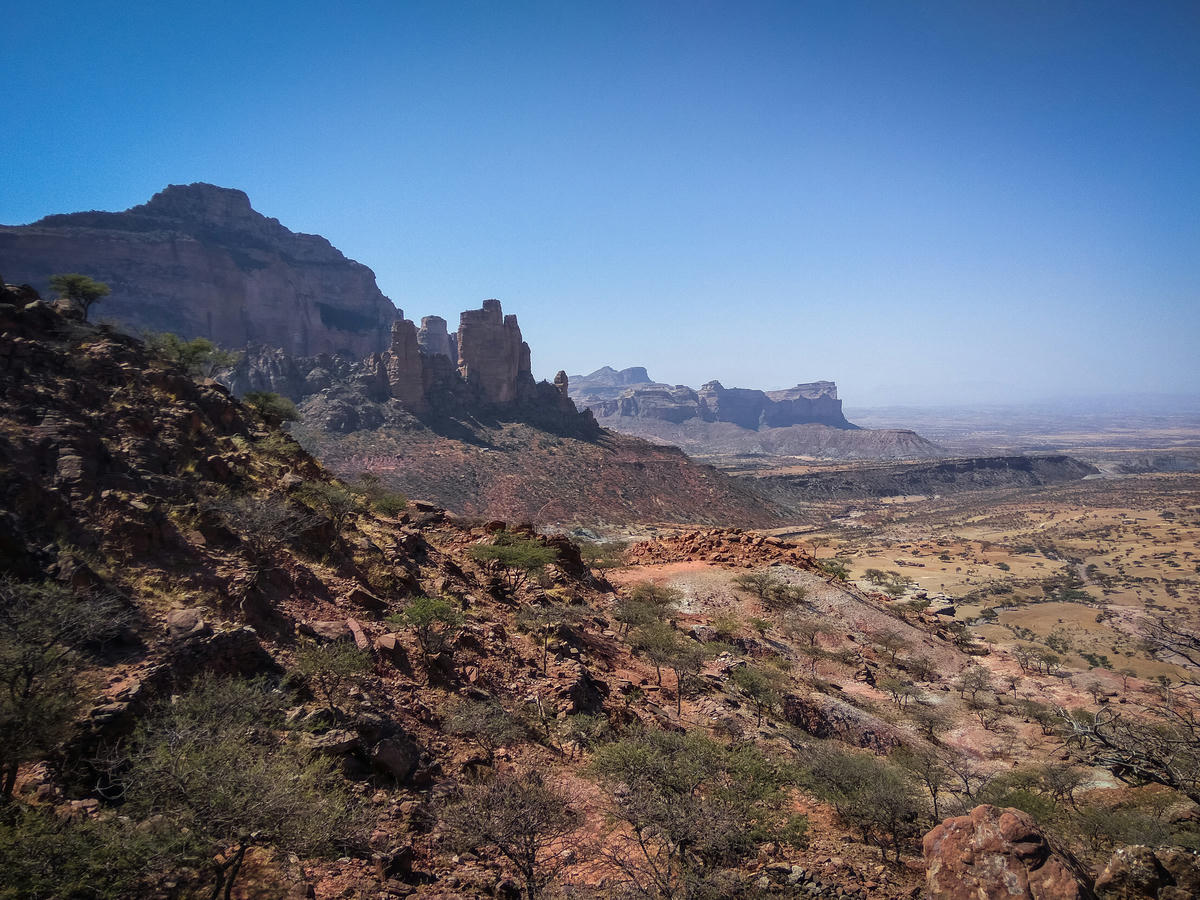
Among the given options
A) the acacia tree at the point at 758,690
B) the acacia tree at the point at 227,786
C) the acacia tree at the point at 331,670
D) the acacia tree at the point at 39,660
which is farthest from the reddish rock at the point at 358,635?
the acacia tree at the point at 758,690

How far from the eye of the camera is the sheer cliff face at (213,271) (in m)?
100

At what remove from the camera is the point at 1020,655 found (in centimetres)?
3088

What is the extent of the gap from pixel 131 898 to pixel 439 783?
457 centimetres

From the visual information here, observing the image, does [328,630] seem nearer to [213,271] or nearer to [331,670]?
[331,670]

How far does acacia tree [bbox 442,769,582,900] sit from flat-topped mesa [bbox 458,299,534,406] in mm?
86302

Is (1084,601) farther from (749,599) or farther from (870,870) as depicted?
(870,870)

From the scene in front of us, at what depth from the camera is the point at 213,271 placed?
117 metres

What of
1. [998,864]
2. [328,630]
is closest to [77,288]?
[328,630]

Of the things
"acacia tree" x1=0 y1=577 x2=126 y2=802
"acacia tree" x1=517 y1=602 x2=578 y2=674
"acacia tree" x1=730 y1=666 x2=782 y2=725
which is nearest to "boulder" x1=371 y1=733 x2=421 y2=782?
"acacia tree" x1=0 y1=577 x2=126 y2=802

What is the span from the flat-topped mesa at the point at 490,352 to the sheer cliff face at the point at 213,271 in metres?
41.1

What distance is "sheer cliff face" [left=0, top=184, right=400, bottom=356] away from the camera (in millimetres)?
100438

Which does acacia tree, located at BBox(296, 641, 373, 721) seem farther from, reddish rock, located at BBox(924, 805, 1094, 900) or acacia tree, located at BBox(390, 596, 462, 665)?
reddish rock, located at BBox(924, 805, 1094, 900)

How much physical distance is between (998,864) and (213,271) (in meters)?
147

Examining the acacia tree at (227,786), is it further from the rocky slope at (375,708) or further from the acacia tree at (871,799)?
the acacia tree at (871,799)
